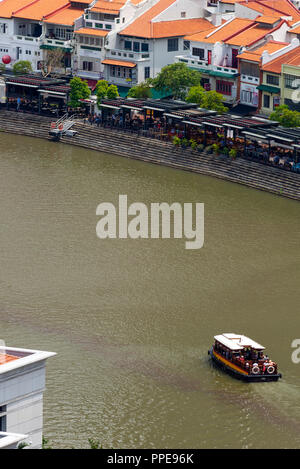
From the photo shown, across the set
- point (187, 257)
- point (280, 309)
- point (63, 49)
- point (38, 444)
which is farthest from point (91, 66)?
point (38, 444)

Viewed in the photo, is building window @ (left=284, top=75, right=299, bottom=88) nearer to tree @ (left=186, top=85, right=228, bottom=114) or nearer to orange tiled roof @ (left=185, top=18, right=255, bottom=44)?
tree @ (left=186, top=85, right=228, bottom=114)

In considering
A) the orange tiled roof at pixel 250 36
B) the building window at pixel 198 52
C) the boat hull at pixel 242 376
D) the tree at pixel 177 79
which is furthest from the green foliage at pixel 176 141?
the boat hull at pixel 242 376

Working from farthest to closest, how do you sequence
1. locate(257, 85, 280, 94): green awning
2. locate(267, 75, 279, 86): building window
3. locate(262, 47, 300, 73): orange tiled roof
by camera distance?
locate(267, 75, 279, 86): building window, locate(257, 85, 280, 94): green awning, locate(262, 47, 300, 73): orange tiled roof

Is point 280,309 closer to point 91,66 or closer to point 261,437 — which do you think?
point 261,437

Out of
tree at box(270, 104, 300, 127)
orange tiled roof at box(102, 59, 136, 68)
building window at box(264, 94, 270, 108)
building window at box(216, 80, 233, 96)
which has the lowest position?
tree at box(270, 104, 300, 127)

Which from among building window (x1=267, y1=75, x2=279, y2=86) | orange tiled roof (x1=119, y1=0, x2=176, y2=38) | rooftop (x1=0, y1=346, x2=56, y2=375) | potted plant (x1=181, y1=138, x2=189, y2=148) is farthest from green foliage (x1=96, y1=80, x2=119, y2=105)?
rooftop (x1=0, y1=346, x2=56, y2=375)

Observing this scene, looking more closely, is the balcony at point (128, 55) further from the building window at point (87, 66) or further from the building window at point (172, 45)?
the building window at point (172, 45)
